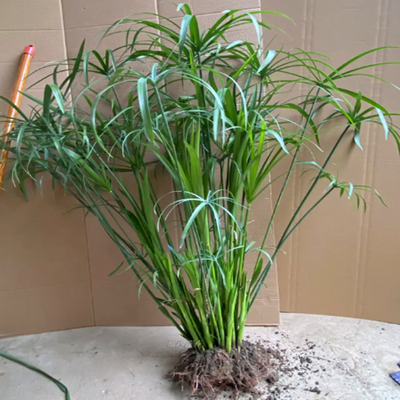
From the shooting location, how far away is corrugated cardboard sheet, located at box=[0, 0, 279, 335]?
3.96 ft

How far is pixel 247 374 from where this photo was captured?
104cm

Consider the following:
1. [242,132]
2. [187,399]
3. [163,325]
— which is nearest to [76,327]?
[163,325]

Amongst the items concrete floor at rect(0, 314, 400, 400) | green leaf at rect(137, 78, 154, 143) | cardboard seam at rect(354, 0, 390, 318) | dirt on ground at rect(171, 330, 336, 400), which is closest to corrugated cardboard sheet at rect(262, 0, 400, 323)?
cardboard seam at rect(354, 0, 390, 318)

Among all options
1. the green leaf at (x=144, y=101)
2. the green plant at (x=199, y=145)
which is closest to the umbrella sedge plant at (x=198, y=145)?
the green plant at (x=199, y=145)

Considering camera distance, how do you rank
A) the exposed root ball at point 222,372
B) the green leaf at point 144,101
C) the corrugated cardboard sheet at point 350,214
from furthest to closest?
the corrugated cardboard sheet at point 350,214, the exposed root ball at point 222,372, the green leaf at point 144,101

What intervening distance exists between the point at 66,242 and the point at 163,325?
1.72 ft

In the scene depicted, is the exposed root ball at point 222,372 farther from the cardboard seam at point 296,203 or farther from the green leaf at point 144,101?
the green leaf at point 144,101

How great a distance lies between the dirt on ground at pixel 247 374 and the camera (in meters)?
1.03

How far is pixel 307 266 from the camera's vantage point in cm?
137

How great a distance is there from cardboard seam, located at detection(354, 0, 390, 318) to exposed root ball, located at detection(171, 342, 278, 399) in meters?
0.51

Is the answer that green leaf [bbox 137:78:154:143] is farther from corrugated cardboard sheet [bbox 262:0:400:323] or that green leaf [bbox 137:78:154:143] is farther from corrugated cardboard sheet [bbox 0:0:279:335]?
corrugated cardboard sheet [bbox 262:0:400:323]

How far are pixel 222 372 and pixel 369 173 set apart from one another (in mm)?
855

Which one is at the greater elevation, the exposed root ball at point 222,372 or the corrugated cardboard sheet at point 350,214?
the corrugated cardboard sheet at point 350,214

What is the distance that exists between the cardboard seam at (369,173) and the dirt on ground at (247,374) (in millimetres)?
320
